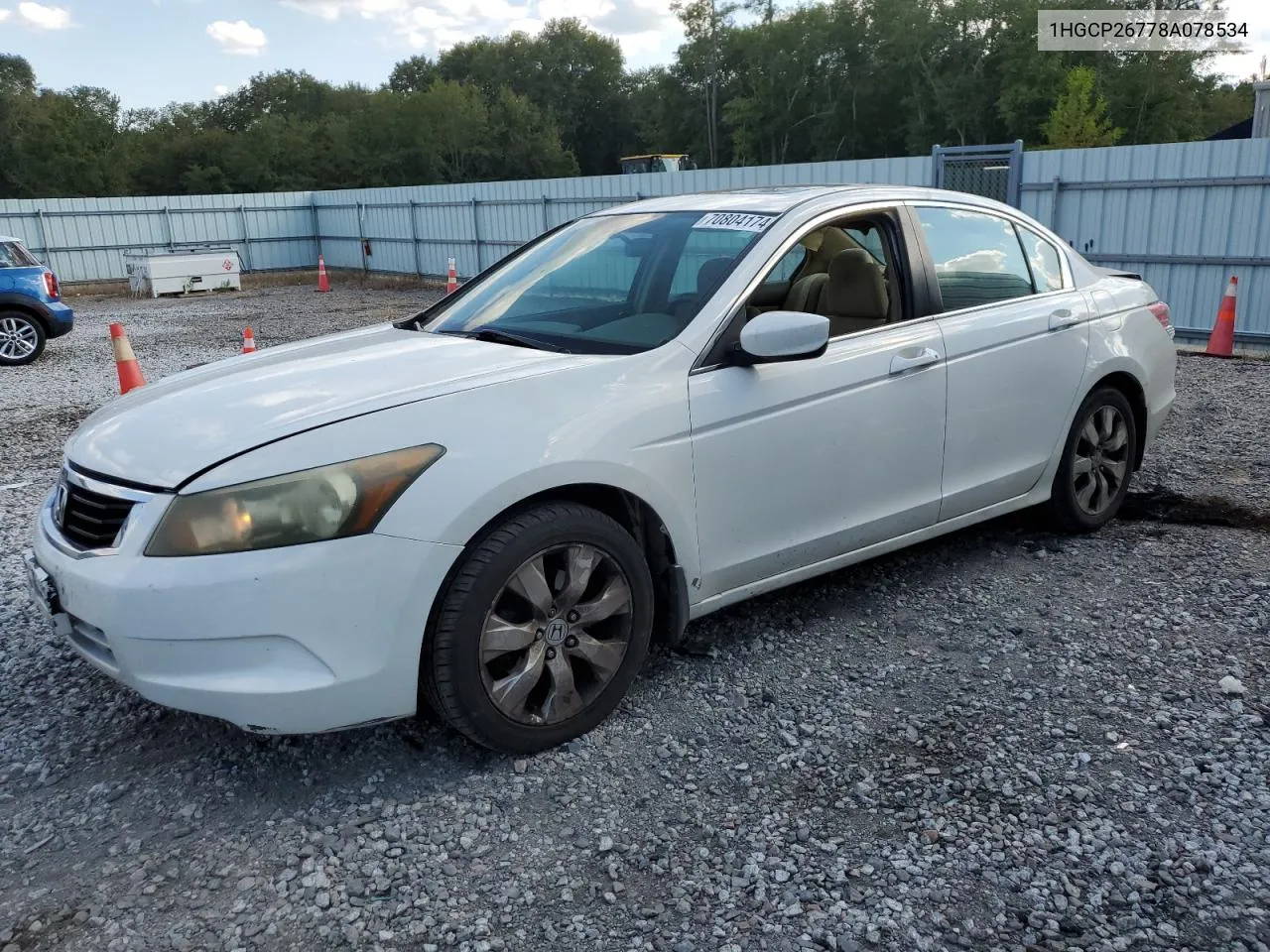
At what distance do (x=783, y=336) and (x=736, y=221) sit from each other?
718mm

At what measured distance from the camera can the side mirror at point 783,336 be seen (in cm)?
338

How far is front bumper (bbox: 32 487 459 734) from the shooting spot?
2.67m

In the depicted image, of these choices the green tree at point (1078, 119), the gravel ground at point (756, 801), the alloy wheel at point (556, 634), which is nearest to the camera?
the gravel ground at point (756, 801)

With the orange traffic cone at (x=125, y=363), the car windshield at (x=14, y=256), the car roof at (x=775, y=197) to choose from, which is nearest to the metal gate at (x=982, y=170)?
the car roof at (x=775, y=197)

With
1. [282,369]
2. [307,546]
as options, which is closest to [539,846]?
[307,546]

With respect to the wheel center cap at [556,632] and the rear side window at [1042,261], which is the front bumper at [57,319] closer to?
the rear side window at [1042,261]

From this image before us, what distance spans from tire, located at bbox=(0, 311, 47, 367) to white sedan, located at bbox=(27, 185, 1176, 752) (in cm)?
1091

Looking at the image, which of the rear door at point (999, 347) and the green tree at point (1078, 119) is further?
the green tree at point (1078, 119)

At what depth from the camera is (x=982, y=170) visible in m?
13.8

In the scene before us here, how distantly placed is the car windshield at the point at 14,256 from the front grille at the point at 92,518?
38.6 feet

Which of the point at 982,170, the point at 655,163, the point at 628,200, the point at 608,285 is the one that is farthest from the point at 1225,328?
the point at 655,163

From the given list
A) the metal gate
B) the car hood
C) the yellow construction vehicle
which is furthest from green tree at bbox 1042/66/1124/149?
the car hood

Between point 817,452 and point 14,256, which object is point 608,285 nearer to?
point 817,452

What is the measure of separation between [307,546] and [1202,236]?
498 inches
